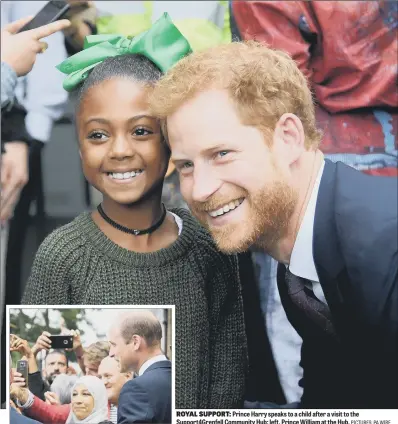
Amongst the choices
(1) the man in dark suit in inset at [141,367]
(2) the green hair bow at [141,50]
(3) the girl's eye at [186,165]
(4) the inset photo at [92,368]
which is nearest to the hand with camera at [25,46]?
(2) the green hair bow at [141,50]

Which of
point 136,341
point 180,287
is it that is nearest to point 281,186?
point 180,287

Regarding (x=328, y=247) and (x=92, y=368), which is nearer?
(x=328, y=247)

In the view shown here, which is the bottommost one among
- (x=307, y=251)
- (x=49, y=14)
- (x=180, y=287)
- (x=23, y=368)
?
(x=23, y=368)

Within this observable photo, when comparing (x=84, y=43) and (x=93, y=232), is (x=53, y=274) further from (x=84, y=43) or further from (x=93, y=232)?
(x=84, y=43)

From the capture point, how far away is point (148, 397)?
2.67 m

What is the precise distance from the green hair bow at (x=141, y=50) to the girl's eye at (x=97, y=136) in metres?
0.17

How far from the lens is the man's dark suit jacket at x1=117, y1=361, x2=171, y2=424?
103 inches

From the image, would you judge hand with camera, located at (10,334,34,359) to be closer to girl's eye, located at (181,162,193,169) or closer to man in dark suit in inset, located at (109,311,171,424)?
man in dark suit in inset, located at (109,311,171,424)

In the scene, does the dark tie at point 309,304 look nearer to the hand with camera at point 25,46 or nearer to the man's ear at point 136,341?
the man's ear at point 136,341

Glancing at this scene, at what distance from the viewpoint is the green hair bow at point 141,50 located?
8.32ft

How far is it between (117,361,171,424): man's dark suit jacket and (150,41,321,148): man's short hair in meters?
0.80

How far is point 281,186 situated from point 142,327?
65cm

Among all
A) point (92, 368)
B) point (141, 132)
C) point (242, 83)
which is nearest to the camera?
point (242, 83)

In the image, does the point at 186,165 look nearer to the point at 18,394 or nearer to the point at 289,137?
the point at 289,137
